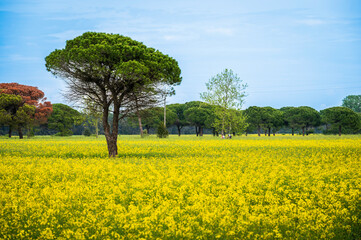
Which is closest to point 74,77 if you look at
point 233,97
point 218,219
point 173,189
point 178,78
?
point 178,78

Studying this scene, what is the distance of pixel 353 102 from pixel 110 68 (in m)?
138

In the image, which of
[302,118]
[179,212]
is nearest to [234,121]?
[302,118]

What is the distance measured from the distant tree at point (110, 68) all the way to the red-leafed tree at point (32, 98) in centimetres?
4850

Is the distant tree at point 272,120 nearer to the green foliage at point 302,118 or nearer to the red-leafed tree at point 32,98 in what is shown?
the green foliage at point 302,118

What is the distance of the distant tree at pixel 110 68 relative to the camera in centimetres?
2402

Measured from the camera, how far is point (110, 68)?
83.4ft

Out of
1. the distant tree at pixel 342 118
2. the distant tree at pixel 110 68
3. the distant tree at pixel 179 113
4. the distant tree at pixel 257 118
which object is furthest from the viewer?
the distant tree at pixel 257 118

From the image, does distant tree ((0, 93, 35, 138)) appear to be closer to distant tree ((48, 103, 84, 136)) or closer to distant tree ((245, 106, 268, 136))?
distant tree ((48, 103, 84, 136))

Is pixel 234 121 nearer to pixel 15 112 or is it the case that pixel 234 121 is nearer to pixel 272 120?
pixel 15 112

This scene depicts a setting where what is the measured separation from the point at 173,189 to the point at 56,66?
722 inches

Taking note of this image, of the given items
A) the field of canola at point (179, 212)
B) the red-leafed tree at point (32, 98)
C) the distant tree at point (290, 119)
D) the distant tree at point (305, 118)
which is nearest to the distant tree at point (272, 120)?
the distant tree at point (290, 119)

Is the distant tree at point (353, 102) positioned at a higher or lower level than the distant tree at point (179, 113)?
higher

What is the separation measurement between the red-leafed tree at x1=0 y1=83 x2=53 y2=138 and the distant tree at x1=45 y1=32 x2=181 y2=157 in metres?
48.5

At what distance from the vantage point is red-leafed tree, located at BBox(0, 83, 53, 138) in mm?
70625
